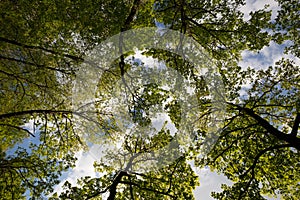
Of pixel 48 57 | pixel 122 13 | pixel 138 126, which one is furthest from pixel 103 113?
pixel 122 13

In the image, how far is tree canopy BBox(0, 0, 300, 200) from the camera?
8086 millimetres

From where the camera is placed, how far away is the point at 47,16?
718cm

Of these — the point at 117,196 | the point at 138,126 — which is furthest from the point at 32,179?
the point at 138,126

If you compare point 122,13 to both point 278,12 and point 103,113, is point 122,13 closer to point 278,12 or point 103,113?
point 103,113

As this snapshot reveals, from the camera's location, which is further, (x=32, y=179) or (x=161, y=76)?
(x=161, y=76)

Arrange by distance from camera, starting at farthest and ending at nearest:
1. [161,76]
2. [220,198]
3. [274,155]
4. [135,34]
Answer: [161,76], [135,34], [274,155], [220,198]

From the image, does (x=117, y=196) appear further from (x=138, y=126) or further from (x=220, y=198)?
(x=220, y=198)

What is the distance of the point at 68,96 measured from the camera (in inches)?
440

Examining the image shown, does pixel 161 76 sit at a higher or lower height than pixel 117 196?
higher

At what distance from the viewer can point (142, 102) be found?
1016 cm

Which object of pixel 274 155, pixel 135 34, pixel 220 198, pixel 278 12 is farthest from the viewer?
pixel 135 34

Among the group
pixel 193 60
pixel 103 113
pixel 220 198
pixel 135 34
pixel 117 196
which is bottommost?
pixel 220 198

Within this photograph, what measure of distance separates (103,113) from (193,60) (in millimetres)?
6365

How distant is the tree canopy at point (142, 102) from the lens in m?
8.09
